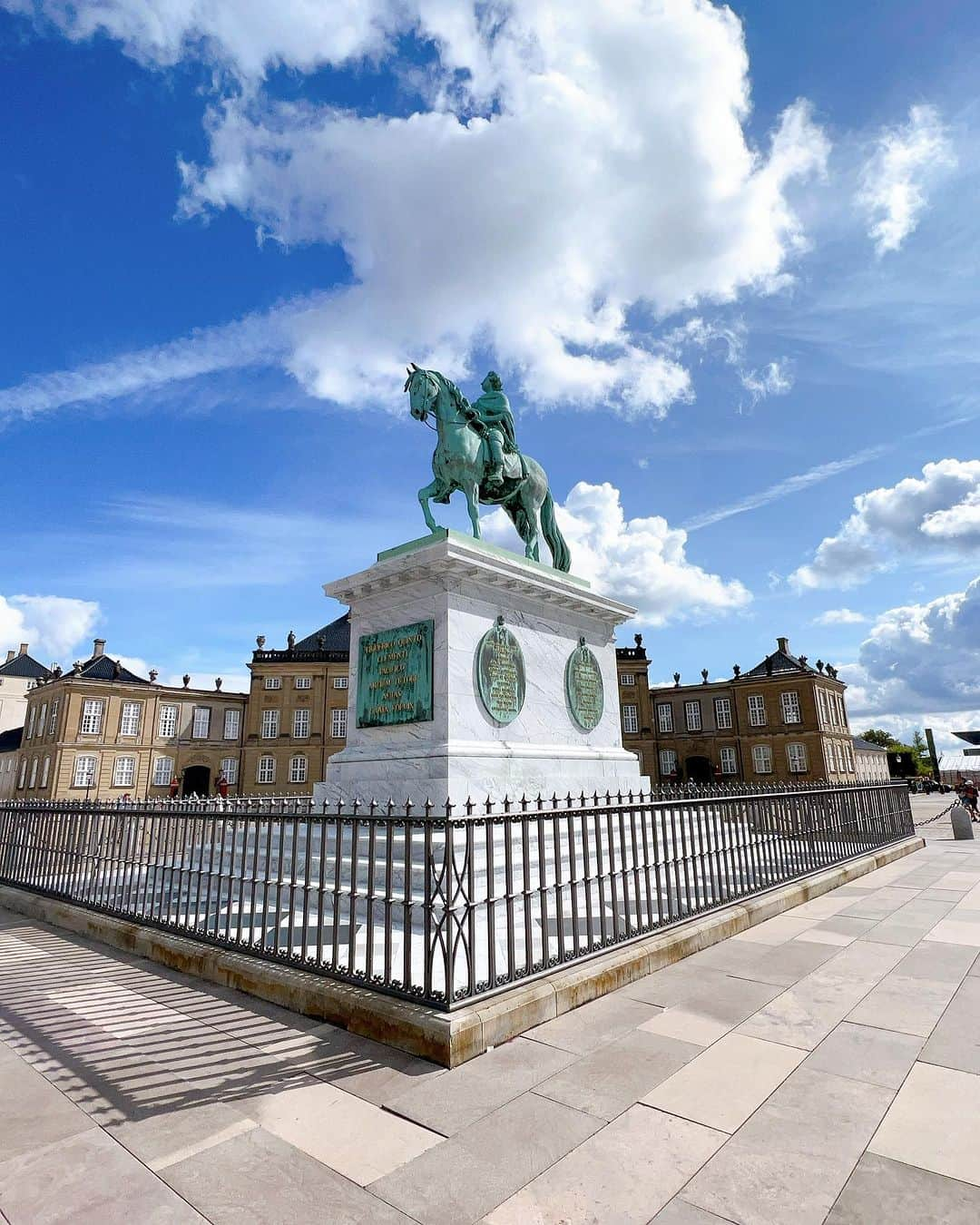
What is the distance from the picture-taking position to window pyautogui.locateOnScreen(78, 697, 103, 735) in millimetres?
46688

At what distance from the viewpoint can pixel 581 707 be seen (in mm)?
10289

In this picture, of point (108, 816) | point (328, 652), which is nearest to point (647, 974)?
point (108, 816)

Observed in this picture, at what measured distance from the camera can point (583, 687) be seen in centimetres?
1048

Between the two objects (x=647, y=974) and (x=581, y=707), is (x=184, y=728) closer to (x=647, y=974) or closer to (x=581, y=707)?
(x=581, y=707)

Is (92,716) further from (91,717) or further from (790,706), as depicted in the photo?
(790,706)

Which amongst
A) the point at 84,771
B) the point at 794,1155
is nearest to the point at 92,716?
the point at 84,771

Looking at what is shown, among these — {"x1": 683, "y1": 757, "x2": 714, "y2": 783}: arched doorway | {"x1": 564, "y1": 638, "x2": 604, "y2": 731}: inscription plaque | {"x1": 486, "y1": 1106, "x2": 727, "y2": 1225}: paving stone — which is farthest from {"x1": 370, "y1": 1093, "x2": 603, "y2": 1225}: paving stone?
{"x1": 683, "y1": 757, "x2": 714, "y2": 783}: arched doorway

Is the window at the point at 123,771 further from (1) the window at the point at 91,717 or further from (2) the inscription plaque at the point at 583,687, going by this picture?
(2) the inscription plaque at the point at 583,687

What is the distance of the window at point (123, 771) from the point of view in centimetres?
4762

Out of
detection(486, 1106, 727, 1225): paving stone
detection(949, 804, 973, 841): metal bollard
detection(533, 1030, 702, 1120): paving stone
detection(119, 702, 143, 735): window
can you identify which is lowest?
detection(486, 1106, 727, 1225): paving stone

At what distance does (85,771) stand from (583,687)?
4714cm

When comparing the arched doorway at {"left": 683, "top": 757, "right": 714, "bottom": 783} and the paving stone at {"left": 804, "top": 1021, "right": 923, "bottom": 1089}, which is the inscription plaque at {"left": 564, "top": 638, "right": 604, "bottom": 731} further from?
the arched doorway at {"left": 683, "top": 757, "right": 714, "bottom": 783}

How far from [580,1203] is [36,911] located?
852 cm

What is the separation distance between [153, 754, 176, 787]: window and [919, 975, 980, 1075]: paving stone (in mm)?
52428
